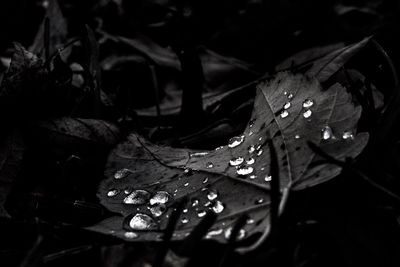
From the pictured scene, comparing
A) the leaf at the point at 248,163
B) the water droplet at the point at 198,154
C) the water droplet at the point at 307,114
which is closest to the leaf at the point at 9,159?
the leaf at the point at 248,163

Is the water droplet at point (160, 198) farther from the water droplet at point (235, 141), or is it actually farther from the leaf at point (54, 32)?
the leaf at point (54, 32)

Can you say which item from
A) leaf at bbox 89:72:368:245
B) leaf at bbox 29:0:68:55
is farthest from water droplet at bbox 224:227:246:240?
leaf at bbox 29:0:68:55

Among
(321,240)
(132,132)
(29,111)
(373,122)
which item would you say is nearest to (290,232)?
(321,240)

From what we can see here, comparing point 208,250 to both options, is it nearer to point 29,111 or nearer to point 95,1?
point 29,111

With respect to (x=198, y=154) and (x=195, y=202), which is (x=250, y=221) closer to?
(x=195, y=202)

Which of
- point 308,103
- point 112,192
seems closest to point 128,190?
point 112,192

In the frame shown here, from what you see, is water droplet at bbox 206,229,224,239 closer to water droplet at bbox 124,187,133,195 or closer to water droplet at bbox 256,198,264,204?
water droplet at bbox 256,198,264,204
